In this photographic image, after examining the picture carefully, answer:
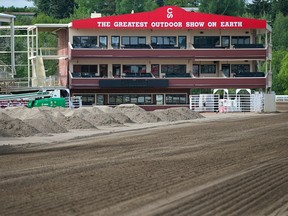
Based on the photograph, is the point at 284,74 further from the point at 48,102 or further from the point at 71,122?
the point at 71,122

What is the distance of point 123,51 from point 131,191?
82.9m

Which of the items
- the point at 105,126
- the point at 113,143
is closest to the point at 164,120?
the point at 105,126

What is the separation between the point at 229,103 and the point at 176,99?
1018 centimetres

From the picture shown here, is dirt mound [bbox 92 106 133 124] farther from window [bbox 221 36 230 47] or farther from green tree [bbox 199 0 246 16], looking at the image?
green tree [bbox 199 0 246 16]

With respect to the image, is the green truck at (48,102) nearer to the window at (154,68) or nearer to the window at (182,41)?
the window at (154,68)

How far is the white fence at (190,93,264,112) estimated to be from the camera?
93.9 meters

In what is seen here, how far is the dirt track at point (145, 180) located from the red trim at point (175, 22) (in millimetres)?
66732

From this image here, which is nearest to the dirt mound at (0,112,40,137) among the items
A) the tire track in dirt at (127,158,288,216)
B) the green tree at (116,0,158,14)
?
the tire track in dirt at (127,158,288,216)

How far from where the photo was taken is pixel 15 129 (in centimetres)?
4553

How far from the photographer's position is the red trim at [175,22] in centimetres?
10238

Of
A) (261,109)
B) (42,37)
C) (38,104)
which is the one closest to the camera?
(38,104)

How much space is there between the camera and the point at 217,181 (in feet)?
70.0

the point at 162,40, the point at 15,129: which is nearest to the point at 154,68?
the point at 162,40

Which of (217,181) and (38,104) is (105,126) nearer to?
(38,104)
